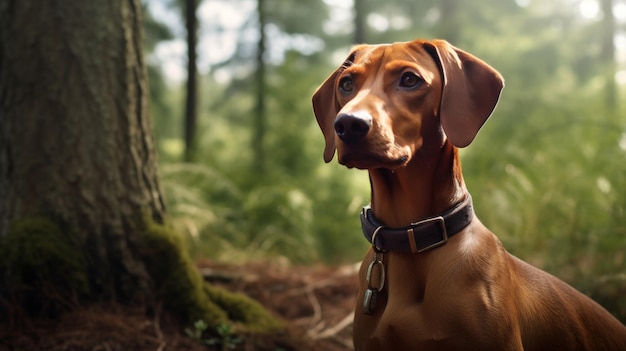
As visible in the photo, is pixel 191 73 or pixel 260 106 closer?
pixel 191 73

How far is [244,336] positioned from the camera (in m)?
3.23

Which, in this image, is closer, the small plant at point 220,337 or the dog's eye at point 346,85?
the dog's eye at point 346,85

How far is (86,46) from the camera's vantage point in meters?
3.25

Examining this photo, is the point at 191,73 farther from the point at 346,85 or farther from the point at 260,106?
the point at 346,85

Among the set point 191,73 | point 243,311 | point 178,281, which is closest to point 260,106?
point 191,73

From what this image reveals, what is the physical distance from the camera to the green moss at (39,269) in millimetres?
3006

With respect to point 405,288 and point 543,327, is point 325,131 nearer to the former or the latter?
point 405,288

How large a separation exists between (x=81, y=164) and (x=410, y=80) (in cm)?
212

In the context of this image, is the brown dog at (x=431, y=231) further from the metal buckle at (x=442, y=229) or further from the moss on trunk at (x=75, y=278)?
the moss on trunk at (x=75, y=278)

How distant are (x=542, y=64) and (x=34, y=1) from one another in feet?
33.7

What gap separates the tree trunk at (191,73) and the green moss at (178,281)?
7.55 metres

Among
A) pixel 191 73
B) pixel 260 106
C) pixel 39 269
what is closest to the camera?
pixel 39 269

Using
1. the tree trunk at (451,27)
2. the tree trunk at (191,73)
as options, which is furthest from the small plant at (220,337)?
the tree trunk at (451,27)

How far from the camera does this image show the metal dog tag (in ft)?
6.98
